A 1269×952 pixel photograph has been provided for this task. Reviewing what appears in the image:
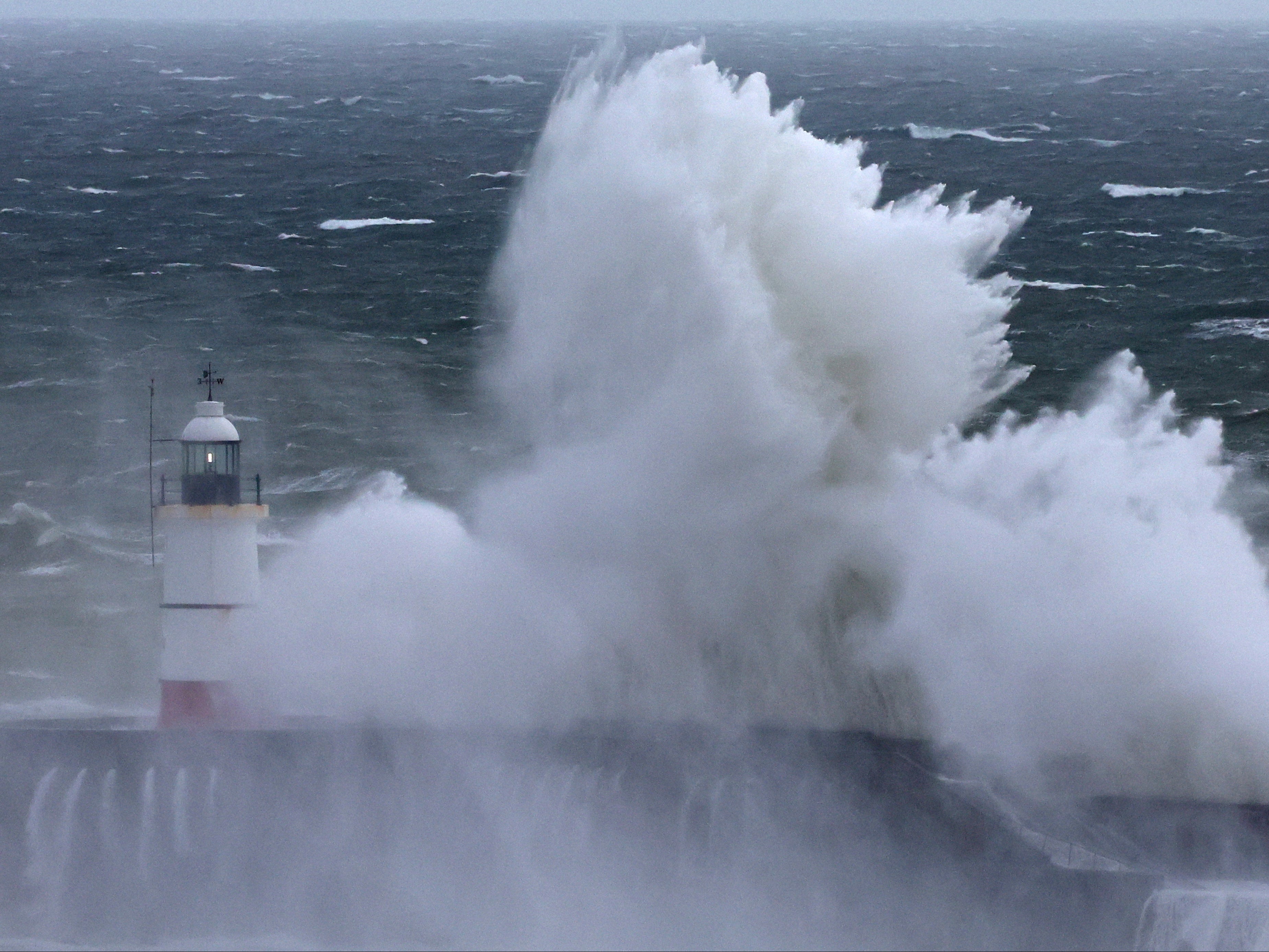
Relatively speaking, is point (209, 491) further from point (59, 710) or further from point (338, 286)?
point (338, 286)

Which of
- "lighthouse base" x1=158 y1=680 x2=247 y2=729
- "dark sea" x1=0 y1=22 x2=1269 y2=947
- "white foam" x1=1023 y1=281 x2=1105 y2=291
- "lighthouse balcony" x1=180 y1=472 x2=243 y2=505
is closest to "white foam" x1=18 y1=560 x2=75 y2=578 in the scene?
"dark sea" x1=0 y1=22 x2=1269 y2=947

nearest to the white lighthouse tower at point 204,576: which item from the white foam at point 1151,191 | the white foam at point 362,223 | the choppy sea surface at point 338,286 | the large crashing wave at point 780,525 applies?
the large crashing wave at point 780,525

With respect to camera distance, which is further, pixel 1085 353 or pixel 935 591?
pixel 1085 353

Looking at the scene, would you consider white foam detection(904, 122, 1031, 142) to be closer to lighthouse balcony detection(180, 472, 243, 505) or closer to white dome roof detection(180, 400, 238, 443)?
white dome roof detection(180, 400, 238, 443)

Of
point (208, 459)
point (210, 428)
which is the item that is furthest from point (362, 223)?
point (208, 459)

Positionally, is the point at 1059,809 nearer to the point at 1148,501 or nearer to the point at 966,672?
the point at 966,672

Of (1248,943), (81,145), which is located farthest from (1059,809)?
(81,145)
